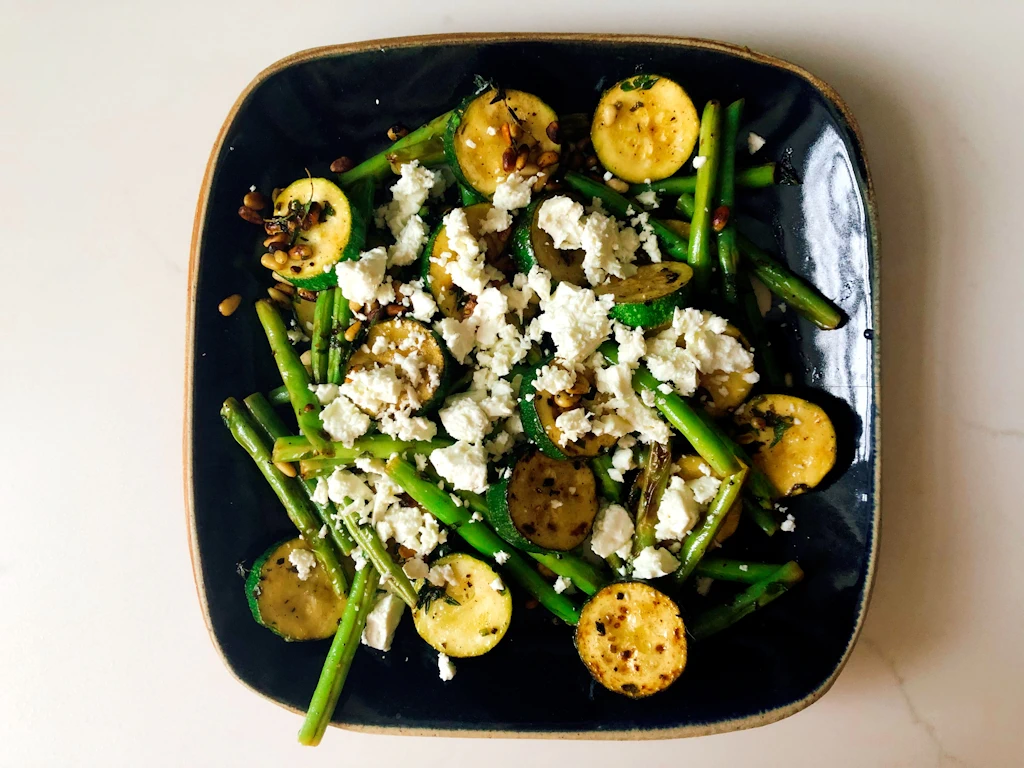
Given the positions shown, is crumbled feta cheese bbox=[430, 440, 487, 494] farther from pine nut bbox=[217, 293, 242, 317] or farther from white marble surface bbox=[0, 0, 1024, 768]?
white marble surface bbox=[0, 0, 1024, 768]

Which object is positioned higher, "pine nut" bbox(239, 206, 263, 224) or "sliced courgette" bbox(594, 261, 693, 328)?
"pine nut" bbox(239, 206, 263, 224)

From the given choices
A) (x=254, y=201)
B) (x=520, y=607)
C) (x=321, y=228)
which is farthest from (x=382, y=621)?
(x=254, y=201)

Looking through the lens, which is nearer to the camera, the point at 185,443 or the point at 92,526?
the point at 185,443

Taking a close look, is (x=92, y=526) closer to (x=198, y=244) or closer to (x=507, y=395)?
(x=198, y=244)

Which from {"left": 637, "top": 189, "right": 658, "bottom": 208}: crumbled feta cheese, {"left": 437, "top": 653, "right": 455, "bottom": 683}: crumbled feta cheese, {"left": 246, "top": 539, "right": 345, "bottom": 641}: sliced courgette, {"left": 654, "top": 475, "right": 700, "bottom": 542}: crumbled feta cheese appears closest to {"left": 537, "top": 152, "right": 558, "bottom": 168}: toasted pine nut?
{"left": 637, "top": 189, "right": 658, "bottom": 208}: crumbled feta cheese

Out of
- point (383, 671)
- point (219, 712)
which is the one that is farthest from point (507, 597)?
point (219, 712)
